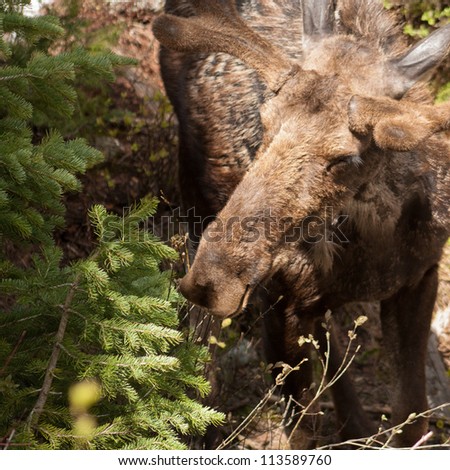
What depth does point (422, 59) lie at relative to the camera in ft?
16.0

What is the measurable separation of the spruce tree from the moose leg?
199 centimetres

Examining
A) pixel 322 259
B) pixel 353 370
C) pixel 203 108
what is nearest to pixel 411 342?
pixel 322 259

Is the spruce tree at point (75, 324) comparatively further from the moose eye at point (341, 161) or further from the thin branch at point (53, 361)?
the moose eye at point (341, 161)

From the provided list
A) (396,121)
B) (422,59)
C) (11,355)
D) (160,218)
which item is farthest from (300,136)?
(160,218)

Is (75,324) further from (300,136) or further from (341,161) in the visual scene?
(341,161)

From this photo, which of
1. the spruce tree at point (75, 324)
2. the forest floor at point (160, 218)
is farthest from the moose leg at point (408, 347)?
the spruce tree at point (75, 324)

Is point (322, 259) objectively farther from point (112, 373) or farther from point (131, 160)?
point (131, 160)

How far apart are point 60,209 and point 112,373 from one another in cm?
113

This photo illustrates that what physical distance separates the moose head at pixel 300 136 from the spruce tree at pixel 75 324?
33cm

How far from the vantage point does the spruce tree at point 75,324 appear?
4.14 meters

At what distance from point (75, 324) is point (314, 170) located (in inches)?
56.6

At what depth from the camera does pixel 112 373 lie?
412 centimetres

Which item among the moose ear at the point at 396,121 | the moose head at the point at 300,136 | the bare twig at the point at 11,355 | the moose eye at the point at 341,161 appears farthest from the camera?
the moose eye at the point at 341,161

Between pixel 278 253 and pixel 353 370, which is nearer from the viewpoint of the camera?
pixel 278 253
